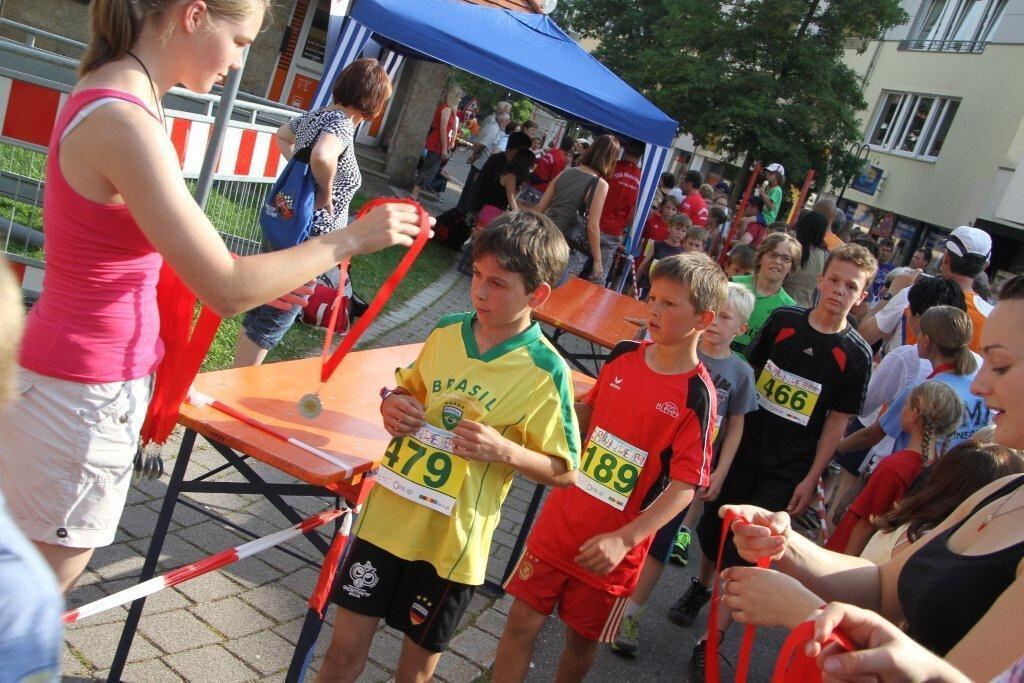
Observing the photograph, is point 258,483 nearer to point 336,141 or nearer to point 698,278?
point 698,278

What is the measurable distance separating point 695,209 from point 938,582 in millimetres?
12144

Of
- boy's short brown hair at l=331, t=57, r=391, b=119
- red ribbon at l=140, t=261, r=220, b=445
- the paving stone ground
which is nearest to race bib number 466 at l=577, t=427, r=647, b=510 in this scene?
the paving stone ground

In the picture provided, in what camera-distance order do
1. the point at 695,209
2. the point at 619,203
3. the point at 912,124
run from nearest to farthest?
1. the point at 619,203
2. the point at 695,209
3. the point at 912,124

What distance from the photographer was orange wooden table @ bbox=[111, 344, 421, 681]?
8.07ft

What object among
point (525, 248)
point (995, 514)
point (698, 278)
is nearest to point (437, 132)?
point (698, 278)

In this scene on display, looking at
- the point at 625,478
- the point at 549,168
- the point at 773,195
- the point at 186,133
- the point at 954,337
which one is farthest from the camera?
the point at 773,195

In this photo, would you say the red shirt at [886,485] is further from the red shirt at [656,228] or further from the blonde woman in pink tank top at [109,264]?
the red shirt at [656,228]

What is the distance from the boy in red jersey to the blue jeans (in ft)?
7.14

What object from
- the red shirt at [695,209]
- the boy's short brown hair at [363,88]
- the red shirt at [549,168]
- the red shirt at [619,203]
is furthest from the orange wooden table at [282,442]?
the red shirt at [695,209]

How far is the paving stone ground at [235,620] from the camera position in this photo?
117 inches

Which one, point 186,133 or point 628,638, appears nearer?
point 628,638

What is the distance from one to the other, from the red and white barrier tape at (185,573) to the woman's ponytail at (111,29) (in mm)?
1221

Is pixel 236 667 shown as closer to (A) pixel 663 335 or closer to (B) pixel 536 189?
(A) pixel 663 335

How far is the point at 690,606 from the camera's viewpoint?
181 inches
